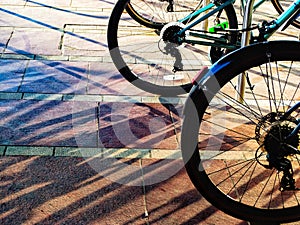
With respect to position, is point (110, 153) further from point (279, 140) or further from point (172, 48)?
point (279, 140)

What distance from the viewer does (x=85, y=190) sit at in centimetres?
320

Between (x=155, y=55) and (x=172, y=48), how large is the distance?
0.91 meters

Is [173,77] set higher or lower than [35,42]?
lower

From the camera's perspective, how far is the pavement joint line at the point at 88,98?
4.23 meters

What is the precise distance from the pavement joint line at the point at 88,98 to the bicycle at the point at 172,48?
89mm

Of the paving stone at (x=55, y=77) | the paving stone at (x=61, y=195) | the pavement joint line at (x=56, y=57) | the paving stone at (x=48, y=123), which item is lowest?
the paving stone at (x=61, y=195)

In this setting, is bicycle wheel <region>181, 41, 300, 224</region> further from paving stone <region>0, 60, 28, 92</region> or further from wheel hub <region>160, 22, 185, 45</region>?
paving stone <region>0, 60, 28, 92</region>

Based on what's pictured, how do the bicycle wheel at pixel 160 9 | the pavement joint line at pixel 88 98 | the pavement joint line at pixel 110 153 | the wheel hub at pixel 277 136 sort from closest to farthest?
the wheel hub at pixel 277 136 → the pavement joint line at pixel 110 153 → the pavement joint line at pixel 88 98 → the bicycle wheel at pixel 160 9

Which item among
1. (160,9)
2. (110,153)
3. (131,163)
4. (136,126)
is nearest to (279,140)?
(131,163)

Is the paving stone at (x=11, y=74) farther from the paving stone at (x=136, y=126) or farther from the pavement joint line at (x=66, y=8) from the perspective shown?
the pavement joint line at (x=66, y=8)

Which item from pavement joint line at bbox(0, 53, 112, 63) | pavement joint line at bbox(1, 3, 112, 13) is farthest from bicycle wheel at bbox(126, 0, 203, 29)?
pavement joint line at bbox(0, 53, 112, 63)

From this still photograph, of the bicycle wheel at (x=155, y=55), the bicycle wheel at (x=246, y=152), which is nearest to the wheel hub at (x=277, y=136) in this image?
the bicycle wheel at (x=246, y=152)

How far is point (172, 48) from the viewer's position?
425 cm

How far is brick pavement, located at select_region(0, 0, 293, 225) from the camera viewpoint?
3.04 meters
